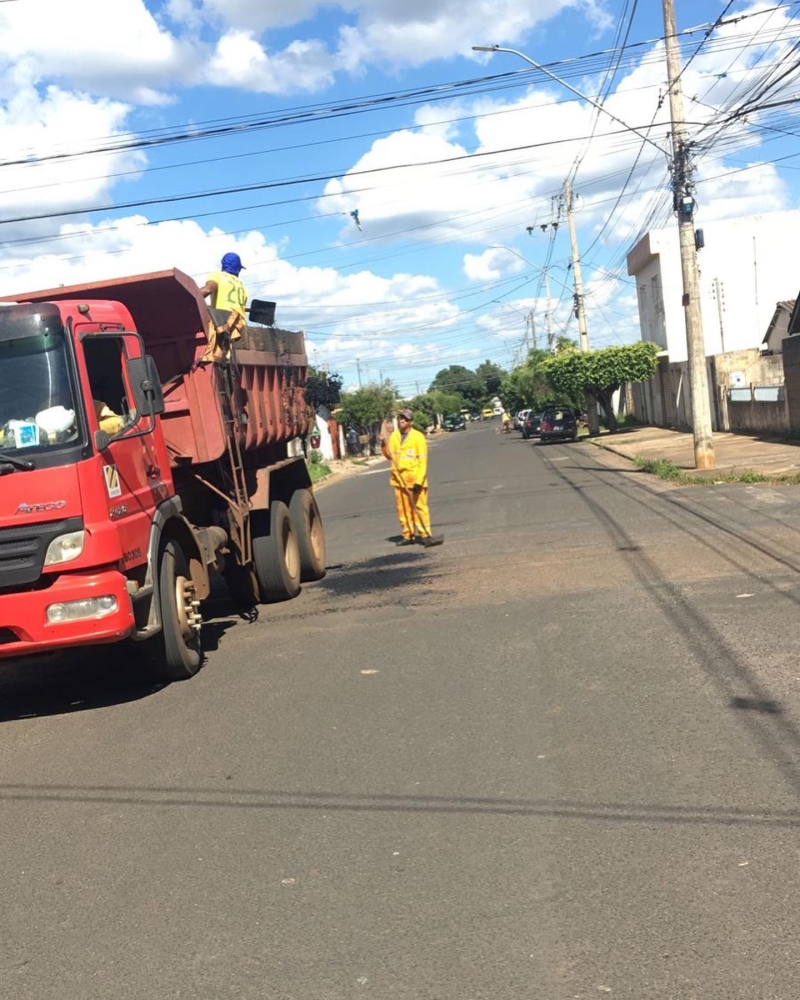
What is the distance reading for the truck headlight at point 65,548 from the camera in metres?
6.12

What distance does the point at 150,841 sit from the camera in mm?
4504

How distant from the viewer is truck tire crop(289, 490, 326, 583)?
11391mm

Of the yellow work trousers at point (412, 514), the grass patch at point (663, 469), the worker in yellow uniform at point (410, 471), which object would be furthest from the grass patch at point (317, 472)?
the worker in yellow uniform at point (410, 471)

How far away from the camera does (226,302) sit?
9.24 metres

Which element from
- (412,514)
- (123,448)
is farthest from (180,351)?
(412,514)

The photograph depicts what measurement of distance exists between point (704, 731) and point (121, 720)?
3527 millimetres

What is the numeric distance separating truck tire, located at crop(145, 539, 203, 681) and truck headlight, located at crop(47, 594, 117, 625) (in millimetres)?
754

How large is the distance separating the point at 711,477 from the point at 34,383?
14.0 m

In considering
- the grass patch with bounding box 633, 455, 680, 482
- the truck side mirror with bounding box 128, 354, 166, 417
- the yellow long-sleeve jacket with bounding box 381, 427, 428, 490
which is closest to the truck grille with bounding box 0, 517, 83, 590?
the truck side mirror with bounding box 128, 354, 166, 417

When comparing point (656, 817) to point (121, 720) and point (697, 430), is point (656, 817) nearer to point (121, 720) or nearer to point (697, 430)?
point (121, 720)

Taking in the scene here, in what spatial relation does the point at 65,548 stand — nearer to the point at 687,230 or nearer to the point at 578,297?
the point at 687,230

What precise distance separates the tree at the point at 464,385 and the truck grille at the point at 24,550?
580ft

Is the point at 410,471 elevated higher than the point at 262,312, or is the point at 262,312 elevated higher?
the point at 262,312

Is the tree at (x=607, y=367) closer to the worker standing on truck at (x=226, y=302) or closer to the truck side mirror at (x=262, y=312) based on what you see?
the truck side mirror at (x=262, y=312)
